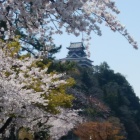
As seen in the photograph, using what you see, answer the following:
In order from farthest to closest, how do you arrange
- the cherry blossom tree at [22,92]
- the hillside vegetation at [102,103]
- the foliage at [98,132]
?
the hillside vegetation at [102,103]
the foliage at [98,132]
the cherry blossom tree at [22,92]

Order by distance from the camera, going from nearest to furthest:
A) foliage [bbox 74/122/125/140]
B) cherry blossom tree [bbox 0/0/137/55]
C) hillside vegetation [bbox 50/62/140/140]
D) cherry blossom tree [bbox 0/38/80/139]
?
cherry blossom tree [bbox 0/0/137/55], cherry blossom tree [bbox 0/38/80/139], foliage [bbox 74/122/125/140], hillside vegetation [bbox 50/62/140/140]

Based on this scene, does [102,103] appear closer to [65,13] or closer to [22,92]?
[22,92]

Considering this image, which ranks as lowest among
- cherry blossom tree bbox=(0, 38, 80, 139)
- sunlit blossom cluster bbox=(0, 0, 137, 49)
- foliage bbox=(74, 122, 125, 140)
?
sunlit blossom cluster bbox=(0, 0, 137, 49)

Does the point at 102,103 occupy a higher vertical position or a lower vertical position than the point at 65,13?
higher

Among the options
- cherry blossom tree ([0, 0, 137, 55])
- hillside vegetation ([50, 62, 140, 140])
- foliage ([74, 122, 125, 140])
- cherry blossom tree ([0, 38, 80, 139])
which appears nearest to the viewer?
cherry blossom tree ([0, 0, 137, 55])

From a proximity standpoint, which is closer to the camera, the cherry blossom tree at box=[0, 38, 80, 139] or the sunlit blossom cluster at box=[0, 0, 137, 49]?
the sunlit blossom cluster at box=[0, 0, 137, 49]

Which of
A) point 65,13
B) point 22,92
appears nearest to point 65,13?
point 65,13

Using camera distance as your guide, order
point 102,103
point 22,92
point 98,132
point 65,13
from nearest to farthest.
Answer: point 65,13 → point 22,92 → point 98,132 → point 102,103

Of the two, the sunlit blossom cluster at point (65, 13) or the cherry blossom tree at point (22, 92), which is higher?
the cherry blossom tree at point (22, 92)

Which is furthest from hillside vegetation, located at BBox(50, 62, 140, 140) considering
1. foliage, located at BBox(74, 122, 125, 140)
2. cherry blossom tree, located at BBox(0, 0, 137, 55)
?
cherry blossom tree, located at BBox(0, 0, 137, 55)

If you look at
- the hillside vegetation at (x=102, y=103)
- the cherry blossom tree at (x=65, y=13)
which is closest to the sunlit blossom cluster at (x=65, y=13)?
the cherry blossom tree at (x=65, y=13)

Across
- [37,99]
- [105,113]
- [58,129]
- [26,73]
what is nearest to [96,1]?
[37,99]

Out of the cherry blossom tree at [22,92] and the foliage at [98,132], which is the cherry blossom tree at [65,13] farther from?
the foliage at [98,132]

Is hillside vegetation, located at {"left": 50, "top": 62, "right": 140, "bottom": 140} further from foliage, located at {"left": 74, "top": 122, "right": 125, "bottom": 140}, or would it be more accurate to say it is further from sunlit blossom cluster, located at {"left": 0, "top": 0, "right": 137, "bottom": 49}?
sunlit blossom cluster, located at {"left": 0, "top": 0, "right": 137, "bottom": 49}
